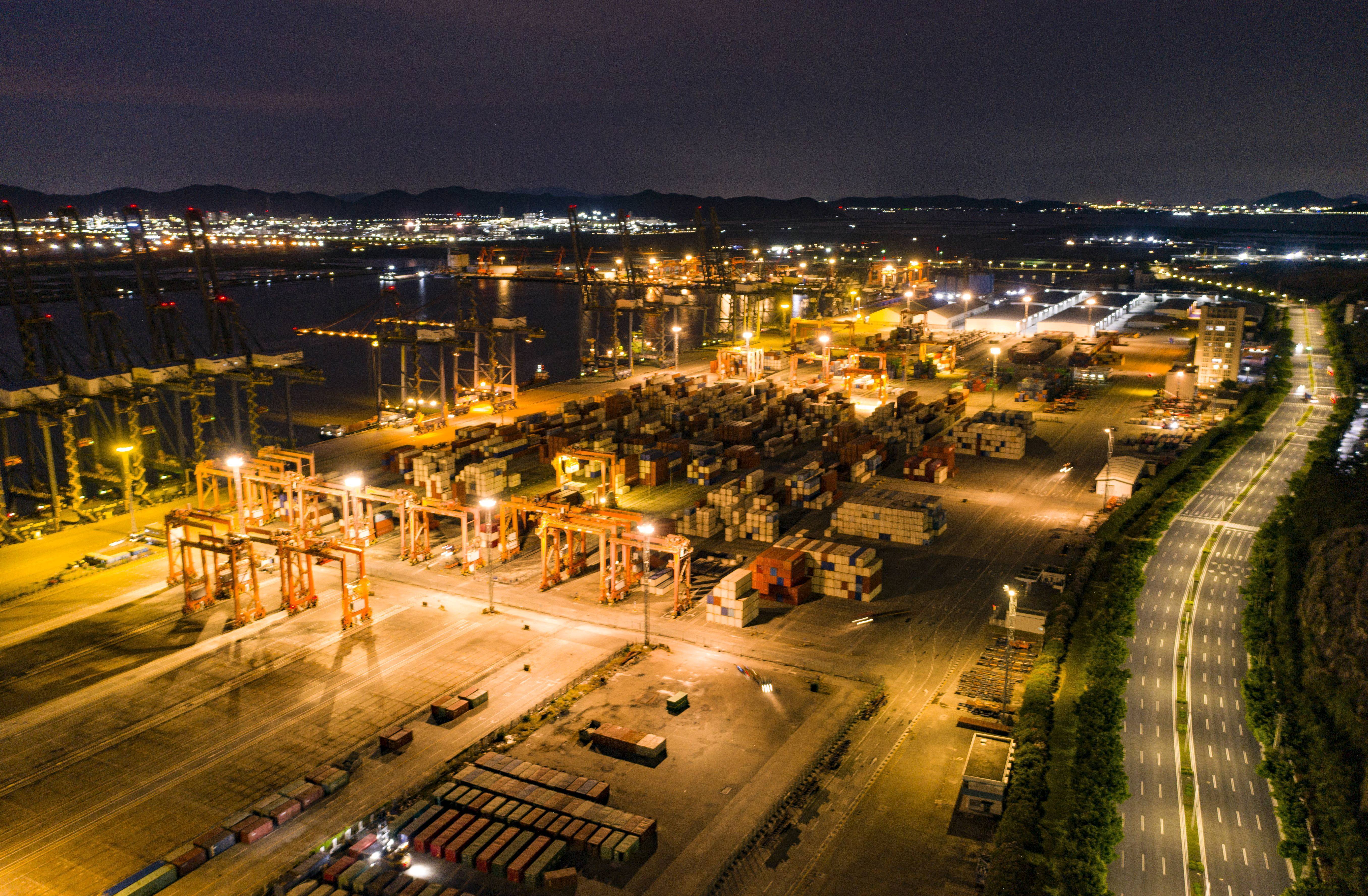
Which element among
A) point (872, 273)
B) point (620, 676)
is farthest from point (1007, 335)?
point (620, 676)

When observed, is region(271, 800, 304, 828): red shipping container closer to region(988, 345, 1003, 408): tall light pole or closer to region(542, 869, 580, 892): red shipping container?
region(542, 869, 580, 892): red shipping container

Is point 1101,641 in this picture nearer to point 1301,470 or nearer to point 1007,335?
point 1301,470

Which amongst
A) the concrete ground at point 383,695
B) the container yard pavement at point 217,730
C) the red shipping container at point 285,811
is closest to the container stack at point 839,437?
the concrete ground at point 383,695

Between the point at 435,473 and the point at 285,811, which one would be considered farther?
the point at 435,473

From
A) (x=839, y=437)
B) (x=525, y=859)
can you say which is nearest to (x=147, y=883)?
(x=525, y=859)

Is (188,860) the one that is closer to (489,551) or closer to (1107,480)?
(489,551)

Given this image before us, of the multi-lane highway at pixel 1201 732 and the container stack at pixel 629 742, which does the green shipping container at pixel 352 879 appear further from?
the multi-lane highway at pixel 1201 732

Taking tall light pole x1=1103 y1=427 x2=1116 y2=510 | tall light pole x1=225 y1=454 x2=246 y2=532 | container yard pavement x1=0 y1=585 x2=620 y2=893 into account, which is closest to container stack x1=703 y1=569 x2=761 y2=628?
container yard pavement x1=0 y1=585 x2=620 y2=893
